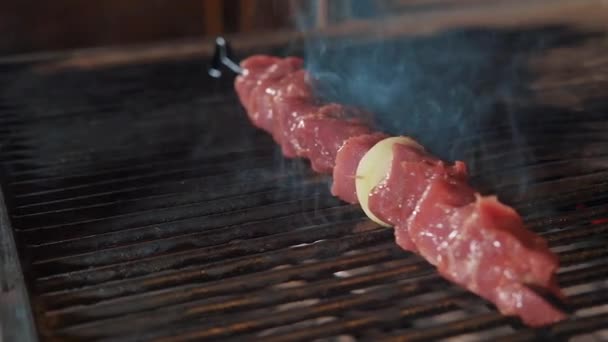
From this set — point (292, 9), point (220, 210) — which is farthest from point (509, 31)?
point (220, 210)

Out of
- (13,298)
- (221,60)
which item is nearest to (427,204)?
(13,298)

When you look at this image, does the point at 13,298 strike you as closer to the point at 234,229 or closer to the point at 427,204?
the point at 234,229

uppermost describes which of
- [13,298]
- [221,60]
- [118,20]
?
[118,20]

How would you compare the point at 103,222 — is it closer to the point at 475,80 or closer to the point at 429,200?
the point at 429,200

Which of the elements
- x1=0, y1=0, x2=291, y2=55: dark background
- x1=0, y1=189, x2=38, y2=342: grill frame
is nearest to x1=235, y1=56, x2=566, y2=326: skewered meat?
x1=0, y1=189, x2=38, y2=342: grill frame

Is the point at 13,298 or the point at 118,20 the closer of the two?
the point at 13,298

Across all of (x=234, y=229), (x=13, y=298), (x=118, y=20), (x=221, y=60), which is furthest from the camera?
(x=118, y=20)

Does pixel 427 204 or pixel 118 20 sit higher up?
pixel 118 20

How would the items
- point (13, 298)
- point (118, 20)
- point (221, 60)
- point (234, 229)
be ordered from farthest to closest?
point (118, 20), point (221, 60), point (234, 229), point (13, 298)
